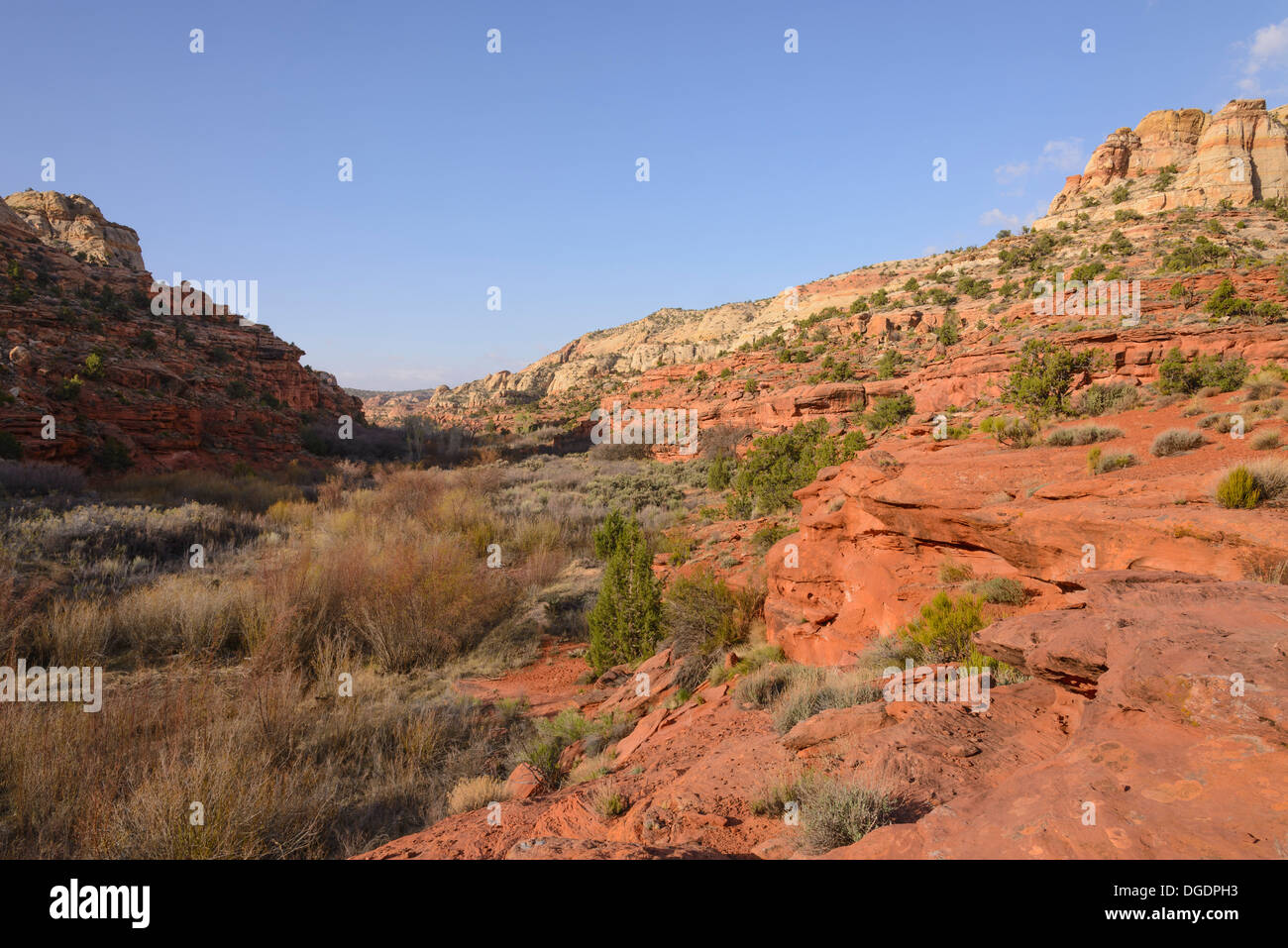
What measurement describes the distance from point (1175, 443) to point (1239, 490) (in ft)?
6.63

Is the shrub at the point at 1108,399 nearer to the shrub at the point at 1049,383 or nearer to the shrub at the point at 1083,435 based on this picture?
the shrub at the point at 1049,383

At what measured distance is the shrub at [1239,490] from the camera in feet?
14.4

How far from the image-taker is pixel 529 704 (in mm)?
8070

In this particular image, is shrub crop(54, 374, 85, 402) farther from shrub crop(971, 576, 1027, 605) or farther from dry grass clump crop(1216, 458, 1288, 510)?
dry grass clump crop(1216, 458, 1288, 510)

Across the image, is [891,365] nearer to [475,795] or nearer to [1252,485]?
[1252,485]

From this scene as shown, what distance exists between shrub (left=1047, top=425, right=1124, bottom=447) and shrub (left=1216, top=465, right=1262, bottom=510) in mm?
2841

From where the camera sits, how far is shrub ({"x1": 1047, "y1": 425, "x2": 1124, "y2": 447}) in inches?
283

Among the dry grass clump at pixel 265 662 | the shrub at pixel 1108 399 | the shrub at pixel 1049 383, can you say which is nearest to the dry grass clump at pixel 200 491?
the dry grass clump at pixel 265 662

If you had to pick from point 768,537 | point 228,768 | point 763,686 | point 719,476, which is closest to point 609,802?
point 763,686

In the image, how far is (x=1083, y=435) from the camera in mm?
7250

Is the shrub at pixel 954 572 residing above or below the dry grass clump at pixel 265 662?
above

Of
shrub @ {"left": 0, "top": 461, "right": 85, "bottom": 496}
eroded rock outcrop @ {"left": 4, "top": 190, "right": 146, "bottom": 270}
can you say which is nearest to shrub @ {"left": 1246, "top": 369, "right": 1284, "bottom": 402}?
shrub @ {"left": 0, "top": 461, "right": 85, "bottom": 496}

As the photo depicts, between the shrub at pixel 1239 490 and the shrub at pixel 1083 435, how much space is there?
2841 millimetres
